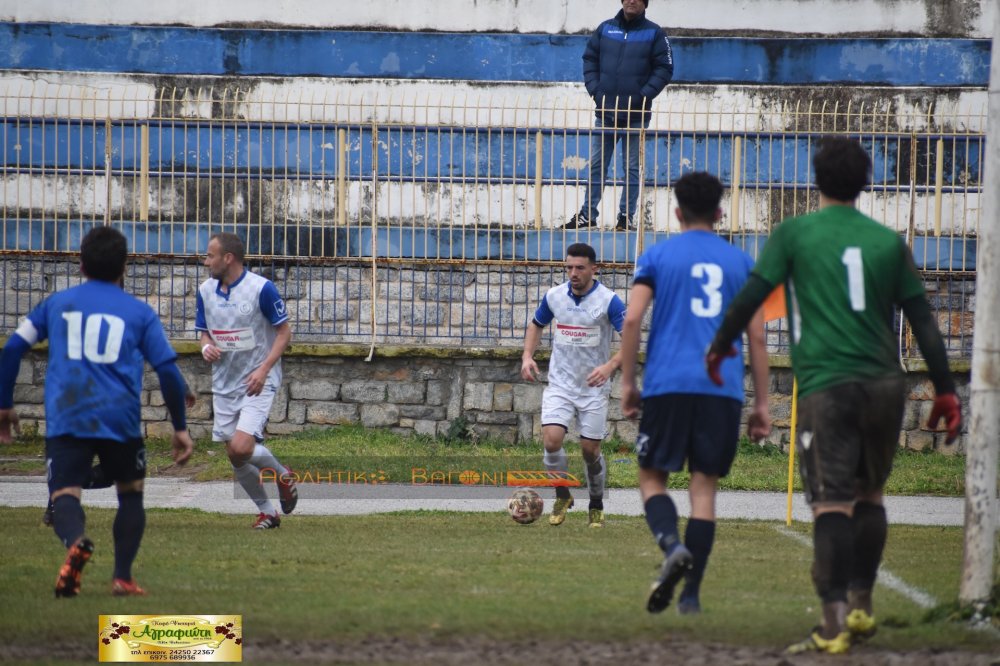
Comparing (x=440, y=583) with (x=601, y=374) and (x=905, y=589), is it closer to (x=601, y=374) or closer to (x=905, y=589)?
(x=905, y=589)

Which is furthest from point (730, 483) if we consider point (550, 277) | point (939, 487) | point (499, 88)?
point (499, 88)

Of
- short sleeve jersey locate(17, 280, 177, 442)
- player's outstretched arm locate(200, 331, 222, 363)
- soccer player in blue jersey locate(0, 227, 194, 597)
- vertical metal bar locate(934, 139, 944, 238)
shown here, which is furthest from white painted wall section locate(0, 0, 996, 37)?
short sleeve jersey locate(17, 280, 177, 442)

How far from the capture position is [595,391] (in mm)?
11148

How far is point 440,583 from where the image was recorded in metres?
7.50

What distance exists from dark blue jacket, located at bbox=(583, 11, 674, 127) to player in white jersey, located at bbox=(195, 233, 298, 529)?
19.7 feet

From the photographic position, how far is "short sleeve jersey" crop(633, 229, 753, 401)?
650 centimetres

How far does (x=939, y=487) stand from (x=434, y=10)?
29.2ft

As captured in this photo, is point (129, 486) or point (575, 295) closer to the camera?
point (129, 486)

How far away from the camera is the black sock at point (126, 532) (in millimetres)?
7074

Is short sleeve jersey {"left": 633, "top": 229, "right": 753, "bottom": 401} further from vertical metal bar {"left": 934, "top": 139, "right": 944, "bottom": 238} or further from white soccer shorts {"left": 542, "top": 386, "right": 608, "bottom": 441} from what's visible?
vertical metal bar {"left": 934, "top": 139, "right": 944, "bottom": 238}

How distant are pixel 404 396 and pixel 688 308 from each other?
363 inches

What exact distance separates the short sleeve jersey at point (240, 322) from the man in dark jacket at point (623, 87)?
18.2 feet

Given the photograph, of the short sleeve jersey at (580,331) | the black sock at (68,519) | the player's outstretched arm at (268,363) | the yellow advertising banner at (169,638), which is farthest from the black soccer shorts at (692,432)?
the short sleeve jersey at (580,331)

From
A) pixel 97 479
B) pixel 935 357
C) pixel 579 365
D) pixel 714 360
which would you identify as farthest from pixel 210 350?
pixel 935 357
